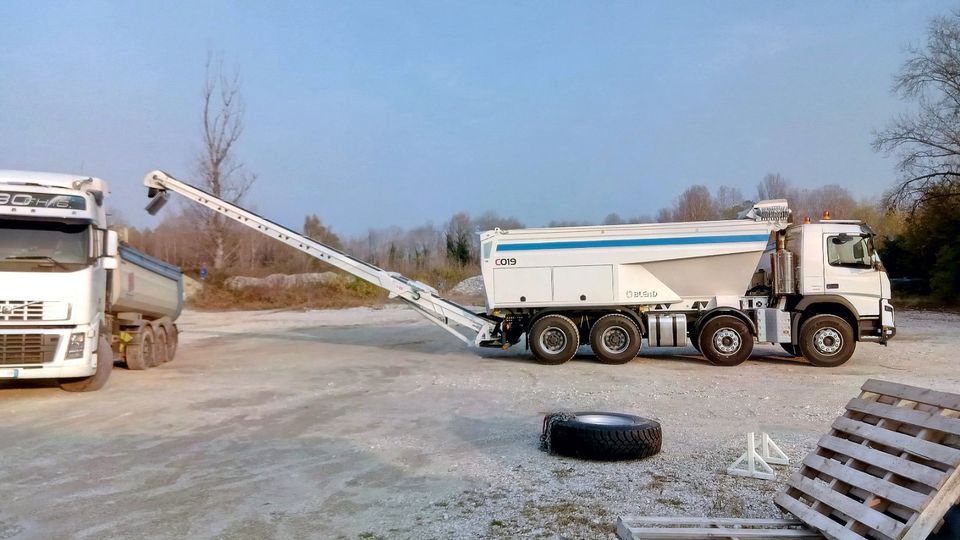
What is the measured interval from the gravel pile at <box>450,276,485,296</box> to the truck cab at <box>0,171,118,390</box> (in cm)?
3167

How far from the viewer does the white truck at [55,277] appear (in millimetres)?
9984

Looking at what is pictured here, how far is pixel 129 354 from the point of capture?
1367 cm

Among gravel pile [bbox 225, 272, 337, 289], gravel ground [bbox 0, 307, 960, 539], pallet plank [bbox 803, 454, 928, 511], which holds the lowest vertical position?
gravel ground [bbox 0, 307, 960, 539]

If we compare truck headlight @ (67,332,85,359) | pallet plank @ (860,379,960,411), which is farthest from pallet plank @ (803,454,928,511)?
truck headlight @ (67,332,85,359)

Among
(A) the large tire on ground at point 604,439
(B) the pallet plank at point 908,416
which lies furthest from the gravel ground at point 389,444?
(B) the pallet plank at point 908,416

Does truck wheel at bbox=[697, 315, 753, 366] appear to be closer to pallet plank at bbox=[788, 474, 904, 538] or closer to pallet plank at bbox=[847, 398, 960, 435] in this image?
pallet plank at bbox=[847, 398, 960, 435]

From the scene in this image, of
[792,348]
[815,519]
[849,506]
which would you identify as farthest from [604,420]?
[792,348]

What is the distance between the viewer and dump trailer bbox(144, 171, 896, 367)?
13812mm

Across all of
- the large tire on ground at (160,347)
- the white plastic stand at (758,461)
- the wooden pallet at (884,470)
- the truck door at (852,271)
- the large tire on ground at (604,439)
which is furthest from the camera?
the large tire on ground at (160,347)

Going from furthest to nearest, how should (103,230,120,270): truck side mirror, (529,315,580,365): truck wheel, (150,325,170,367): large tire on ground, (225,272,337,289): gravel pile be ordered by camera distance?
(225,272,337,289): gravel pile < (150,325,170,367): large tire on ground < (529,315,580,365): truck wheel < (103,230,120,270): truck side mirror

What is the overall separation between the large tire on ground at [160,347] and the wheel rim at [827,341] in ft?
46.2

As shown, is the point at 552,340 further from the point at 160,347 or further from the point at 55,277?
the point at 55,277

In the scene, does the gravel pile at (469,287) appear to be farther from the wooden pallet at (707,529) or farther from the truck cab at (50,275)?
the wooden pallet at (707,529)

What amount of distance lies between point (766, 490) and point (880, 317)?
9920 mm
